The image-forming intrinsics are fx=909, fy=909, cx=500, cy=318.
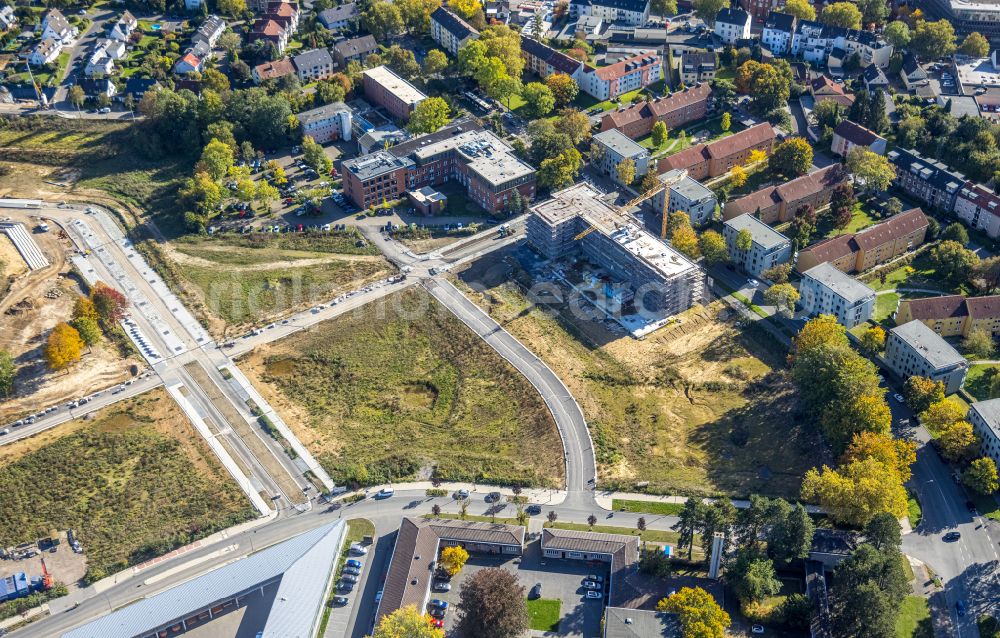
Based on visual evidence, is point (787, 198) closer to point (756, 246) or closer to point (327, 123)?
point (756, 246)

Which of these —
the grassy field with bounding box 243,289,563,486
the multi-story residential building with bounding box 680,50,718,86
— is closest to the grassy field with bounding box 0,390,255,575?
the grassy field with bounding box 243,289,563,486

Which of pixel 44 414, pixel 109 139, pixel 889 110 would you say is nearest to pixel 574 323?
pixel 44 414

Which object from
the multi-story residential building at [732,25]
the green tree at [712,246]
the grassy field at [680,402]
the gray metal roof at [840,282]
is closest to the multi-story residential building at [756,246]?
the green tree at [712,246]

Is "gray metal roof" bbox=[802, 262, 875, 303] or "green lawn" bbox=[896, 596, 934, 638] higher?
"gray metal roof" bbox=[802, 262, 875, 303]

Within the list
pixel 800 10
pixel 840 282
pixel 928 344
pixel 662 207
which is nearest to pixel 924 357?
pixel 928 344

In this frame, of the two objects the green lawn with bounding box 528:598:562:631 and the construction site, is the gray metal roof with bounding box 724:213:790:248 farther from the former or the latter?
the green lawn with bounding box 528:598:562:631

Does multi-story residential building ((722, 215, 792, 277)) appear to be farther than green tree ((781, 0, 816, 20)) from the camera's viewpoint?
No

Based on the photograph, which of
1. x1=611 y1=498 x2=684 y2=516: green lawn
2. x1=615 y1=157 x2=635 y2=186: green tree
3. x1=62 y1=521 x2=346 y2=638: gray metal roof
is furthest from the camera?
x1=615 y1=157 x2=635 y2=186: green tree
